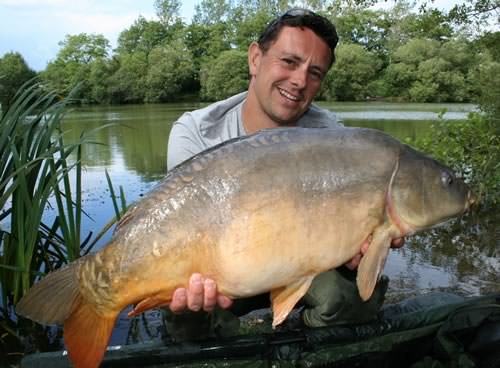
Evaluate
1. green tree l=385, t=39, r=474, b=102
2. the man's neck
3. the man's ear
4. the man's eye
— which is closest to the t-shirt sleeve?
the man's neck

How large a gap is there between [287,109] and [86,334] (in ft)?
3.20

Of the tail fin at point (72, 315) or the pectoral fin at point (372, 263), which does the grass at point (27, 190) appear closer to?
the tail fin at point (72, 315)

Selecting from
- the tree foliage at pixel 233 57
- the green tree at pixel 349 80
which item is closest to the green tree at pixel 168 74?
the tree foliage at pixel 233 57

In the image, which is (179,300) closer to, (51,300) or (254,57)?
(51,300)

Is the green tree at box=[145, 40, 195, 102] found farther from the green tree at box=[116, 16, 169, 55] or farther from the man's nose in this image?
the man's nose

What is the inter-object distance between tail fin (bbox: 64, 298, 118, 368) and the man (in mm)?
460

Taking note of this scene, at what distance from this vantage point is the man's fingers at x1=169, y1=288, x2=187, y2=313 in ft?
3.87

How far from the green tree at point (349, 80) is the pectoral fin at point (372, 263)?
103 ft

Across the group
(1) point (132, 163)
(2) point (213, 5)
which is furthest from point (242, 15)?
(1) point (132, 163)

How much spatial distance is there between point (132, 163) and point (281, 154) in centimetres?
693

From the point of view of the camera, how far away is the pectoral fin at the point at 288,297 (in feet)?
3.85

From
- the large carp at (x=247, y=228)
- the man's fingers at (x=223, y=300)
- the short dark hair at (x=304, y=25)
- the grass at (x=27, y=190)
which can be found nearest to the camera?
the large carp at (x=247, y=228)

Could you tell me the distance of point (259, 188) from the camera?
3.72 feet

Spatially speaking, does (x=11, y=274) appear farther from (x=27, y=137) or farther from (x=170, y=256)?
(x=170, y=256)
